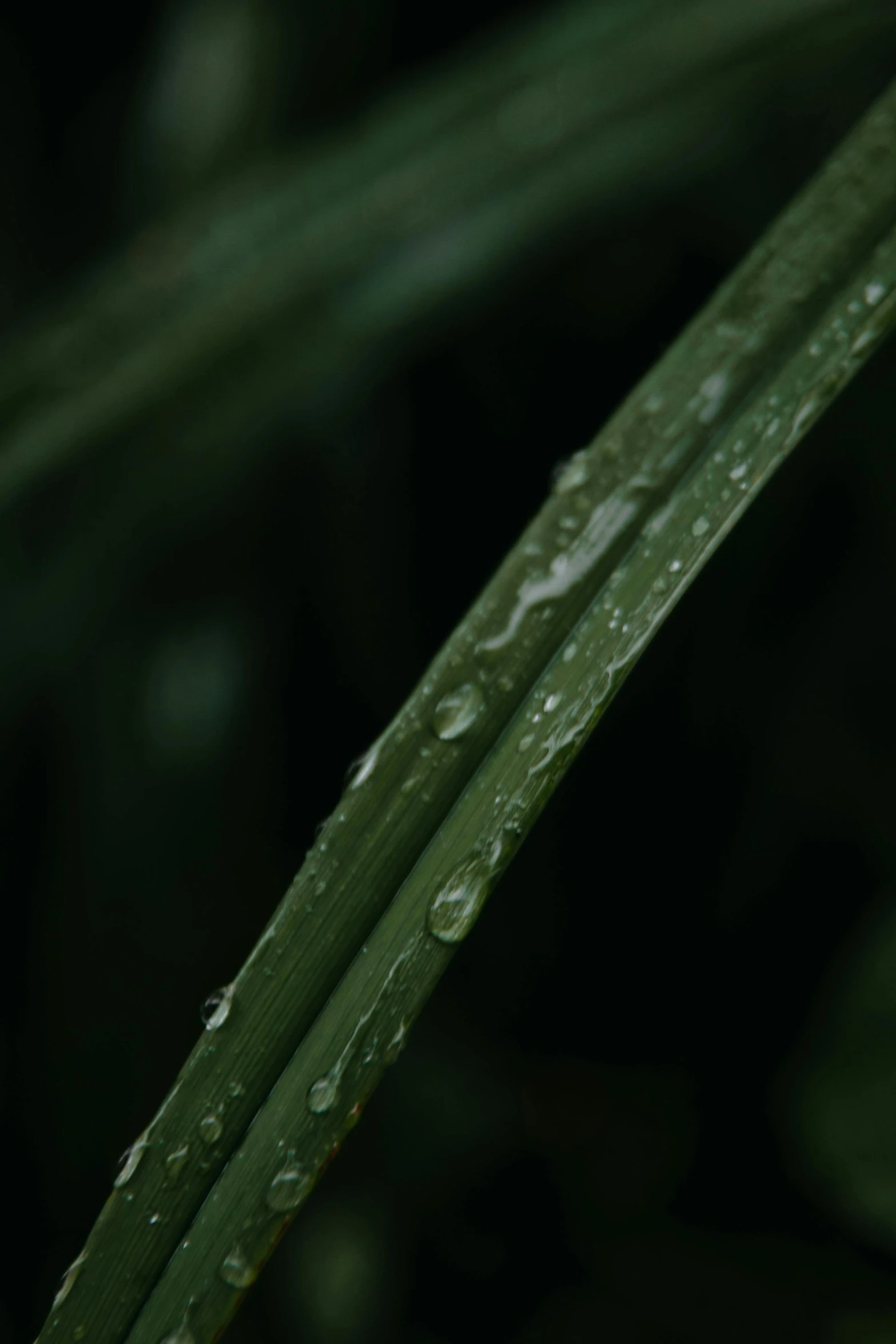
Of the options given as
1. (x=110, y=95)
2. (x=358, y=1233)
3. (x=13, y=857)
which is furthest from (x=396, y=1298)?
(x=110, y=95)

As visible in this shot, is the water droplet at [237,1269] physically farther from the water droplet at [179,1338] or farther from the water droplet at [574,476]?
the water droplet at [574,476]

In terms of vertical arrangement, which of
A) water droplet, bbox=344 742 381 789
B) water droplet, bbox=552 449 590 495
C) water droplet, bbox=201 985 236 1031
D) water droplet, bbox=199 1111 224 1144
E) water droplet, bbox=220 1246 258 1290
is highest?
Answer: water droplet, bbox=552 449 590 495

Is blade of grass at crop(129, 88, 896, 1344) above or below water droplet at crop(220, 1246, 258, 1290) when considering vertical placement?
above

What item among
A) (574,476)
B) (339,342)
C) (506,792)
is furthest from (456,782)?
(339,342)

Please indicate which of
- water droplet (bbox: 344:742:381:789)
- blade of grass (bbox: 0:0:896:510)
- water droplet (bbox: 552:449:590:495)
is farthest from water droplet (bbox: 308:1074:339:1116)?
blade of grass (bbox: 0:0:896:510)

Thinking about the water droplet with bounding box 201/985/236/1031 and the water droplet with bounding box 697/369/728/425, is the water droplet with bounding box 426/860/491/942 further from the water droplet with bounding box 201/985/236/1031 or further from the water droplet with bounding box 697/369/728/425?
the water droplet with bounding box 697/369/728/425

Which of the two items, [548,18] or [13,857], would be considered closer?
[548,18]

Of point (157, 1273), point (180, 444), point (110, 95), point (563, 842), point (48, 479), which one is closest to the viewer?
point (157, 1273)

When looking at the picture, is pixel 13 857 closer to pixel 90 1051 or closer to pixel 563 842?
pixel 90 1051
